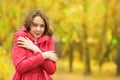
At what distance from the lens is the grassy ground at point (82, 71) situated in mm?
29844

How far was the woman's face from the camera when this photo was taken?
16.5ft

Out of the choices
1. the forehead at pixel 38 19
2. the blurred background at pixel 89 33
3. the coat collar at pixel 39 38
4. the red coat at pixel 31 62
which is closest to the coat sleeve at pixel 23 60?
the red coat at pixel 31 62

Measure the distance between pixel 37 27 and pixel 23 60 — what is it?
0.36 m

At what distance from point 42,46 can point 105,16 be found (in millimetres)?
24972

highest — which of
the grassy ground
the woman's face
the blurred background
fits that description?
the woman's face

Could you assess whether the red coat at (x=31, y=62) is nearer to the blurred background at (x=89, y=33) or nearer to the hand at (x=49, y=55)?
the hand at (x=49, y=55)

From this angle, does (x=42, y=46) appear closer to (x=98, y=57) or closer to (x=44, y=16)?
(x=44, y=16)

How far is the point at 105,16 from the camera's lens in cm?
2984

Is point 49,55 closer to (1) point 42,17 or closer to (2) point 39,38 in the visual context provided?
(2) point 39,38

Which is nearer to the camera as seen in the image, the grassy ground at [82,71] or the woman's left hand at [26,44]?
the woman's left hand at [26,44]

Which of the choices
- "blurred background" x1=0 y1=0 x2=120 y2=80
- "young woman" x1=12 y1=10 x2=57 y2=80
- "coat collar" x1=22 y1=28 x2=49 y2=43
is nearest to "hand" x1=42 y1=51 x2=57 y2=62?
"young woman" x1=12 y1=10 x2=57 y2=80

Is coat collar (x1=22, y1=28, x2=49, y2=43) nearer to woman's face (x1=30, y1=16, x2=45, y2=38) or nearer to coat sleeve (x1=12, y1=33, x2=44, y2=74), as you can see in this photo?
woman's face (x1=30, y1=16, x2=45, y2=38)

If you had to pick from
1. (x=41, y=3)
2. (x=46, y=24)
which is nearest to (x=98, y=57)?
(x=41, y=3)

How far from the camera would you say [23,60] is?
4.91 metres
